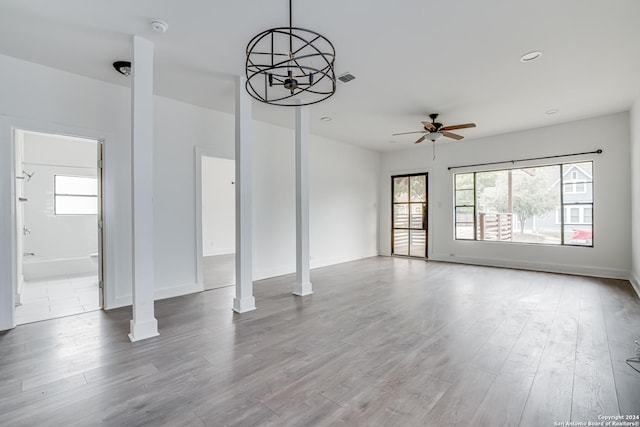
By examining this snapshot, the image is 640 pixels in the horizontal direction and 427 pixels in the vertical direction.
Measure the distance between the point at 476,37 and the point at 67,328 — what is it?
5103 mm

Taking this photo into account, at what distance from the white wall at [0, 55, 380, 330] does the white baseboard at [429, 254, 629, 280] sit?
2.68 meters

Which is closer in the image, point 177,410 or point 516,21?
point 177,410

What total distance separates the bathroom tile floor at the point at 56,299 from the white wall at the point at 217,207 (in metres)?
3.53

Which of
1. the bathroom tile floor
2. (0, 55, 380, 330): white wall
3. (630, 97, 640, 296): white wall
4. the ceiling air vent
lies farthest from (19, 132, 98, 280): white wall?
(630, 97, 640, 296): white wall

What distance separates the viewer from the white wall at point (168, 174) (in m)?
3.28

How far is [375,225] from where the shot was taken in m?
8.44

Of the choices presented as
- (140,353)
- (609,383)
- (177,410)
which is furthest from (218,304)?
(609,383)

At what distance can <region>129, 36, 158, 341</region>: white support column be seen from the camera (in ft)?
9.62

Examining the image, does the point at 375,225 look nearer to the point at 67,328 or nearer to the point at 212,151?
the point at 212,151

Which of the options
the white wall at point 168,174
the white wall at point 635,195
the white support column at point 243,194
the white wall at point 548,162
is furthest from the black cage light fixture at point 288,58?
the white wall at point 635,195

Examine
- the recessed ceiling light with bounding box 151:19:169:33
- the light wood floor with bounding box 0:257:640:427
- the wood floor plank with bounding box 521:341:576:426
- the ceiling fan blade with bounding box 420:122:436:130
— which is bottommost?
the light wood floor with bounding box 0:257:640:427

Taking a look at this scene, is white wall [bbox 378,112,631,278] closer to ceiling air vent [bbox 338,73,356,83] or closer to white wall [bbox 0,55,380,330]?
white wall [bbox 0,55,380,330]

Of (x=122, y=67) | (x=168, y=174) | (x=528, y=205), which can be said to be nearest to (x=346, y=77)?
(x=122, y=67)

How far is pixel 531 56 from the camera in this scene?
10.9 ft
